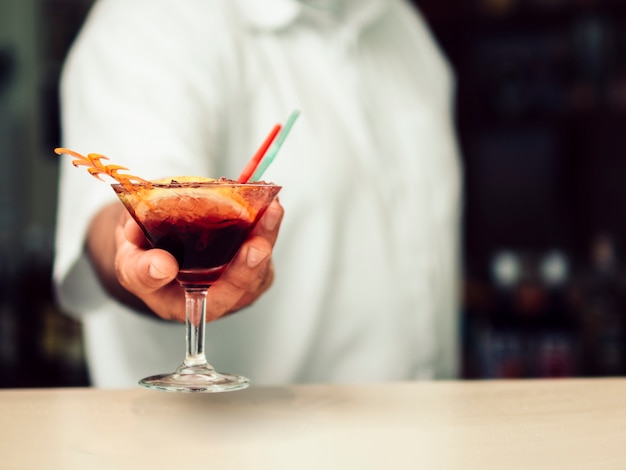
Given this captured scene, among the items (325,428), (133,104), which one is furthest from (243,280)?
(133,104)

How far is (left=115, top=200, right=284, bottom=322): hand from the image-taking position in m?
0.83

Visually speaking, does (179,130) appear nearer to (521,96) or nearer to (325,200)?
(325,200)

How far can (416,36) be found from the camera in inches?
74.7

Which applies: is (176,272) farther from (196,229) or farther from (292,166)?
(292,166)

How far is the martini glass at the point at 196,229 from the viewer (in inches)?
32.6

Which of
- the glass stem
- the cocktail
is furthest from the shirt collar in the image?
the glass stem

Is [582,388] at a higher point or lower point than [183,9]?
lower

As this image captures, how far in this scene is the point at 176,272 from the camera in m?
0.83

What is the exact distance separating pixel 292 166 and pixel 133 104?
31cm

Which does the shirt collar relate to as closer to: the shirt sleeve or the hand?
the shirt sleeve

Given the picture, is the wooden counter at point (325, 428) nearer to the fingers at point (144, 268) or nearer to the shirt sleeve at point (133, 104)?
the fingers at point (144, 268)

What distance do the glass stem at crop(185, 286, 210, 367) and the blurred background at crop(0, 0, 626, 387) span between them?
7.50 ft

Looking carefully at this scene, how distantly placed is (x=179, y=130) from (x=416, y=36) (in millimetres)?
787

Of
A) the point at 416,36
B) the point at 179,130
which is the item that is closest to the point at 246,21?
the point at 179,130
